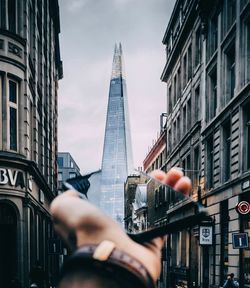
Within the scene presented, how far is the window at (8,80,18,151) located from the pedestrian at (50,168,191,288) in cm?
2007

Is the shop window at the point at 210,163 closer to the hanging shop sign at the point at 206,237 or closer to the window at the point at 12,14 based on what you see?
the hanging shop sign at the point at 206,237

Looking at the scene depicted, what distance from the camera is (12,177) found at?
21344 millimetres

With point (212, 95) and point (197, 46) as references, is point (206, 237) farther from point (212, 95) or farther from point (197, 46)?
point (197, 46)

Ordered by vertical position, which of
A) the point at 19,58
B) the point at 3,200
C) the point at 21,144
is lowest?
the point at 3,200

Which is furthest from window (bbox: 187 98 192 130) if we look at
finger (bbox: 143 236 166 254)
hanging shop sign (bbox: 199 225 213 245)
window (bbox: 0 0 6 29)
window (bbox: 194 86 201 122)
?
finger (bbox: 143 236 166 254)

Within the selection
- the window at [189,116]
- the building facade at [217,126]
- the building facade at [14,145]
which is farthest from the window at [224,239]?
the window at [189,116]

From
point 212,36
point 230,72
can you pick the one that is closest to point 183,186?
point 230,72

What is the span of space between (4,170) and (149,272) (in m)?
19.7

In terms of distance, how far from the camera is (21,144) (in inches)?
865

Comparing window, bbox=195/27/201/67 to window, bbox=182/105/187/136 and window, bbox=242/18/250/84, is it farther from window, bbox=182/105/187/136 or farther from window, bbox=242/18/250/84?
window, bbox=242/18/250/84

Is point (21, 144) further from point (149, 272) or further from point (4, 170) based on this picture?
point (149, 272)

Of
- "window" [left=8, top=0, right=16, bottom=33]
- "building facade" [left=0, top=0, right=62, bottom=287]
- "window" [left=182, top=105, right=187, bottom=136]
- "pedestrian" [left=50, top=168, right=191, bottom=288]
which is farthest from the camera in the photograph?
"window" [left=182, top=105, right=187, bottom=136]

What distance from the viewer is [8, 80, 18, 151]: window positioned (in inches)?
849

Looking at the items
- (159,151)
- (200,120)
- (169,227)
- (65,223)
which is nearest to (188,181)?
(169,227)
